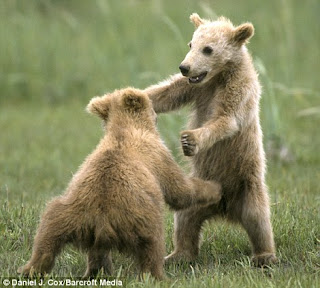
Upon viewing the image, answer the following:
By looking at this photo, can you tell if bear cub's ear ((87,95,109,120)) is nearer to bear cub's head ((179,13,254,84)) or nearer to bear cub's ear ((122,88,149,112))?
bear cub's ear ((122,88,149,112))

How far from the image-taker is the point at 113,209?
5062mm

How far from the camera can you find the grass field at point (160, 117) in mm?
6086

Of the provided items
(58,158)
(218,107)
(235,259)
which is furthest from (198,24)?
(58,158)

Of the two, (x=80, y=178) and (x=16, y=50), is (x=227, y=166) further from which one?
(x=16, y=50)

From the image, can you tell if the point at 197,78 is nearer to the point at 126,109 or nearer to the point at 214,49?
the point at 214,49

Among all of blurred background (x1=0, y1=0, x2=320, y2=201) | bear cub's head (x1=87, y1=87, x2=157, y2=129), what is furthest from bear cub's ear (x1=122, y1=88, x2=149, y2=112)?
blurred background (x1=0, y1=0, x2=320, y2=201)

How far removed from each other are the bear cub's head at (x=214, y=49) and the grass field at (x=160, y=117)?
2.21 feet

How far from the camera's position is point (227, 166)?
6.60 m

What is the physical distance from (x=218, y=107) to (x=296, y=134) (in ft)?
19.1

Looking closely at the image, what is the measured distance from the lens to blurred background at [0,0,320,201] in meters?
10.4

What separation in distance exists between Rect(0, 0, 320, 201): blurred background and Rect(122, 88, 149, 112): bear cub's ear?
3.26 metres

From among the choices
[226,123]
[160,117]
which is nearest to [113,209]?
[226,123]

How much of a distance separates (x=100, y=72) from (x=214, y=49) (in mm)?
9019

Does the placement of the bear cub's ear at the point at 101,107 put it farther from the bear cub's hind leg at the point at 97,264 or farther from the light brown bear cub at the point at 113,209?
the bear cub's hind leg at the point at 97,264
